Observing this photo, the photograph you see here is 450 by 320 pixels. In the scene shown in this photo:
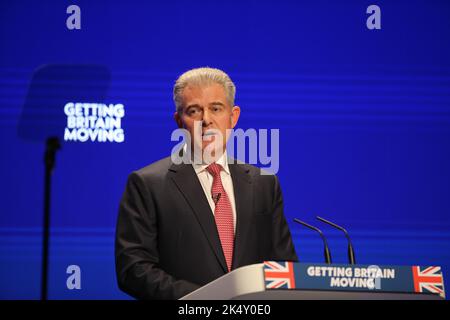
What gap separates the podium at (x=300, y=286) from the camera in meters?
2.15

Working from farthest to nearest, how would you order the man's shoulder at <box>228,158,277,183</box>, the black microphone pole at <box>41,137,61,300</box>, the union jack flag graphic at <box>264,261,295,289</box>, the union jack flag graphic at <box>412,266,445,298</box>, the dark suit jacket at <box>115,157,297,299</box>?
1. the man's shoulder at <box>228,158,277,183</box>
2. the dark suit jacket at <box>115,157,297,299</box>
3. the black microphone pole at <box>41,137,61,300</box>
4. the union jack flag graphic at <box>412,266,445,298</box>
5. the union jack flag graphic at <box>264,261,295,289</box>

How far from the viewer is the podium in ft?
7.06

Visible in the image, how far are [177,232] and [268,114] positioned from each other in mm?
1627

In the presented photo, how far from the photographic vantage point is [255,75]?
4598 millimetres

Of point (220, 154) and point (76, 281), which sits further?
point (76, 281)

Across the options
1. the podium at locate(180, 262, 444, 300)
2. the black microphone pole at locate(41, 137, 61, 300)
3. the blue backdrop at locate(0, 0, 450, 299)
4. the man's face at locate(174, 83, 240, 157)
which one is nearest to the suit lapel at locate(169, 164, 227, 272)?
the man's face at locate(174, 83, 240, 157)

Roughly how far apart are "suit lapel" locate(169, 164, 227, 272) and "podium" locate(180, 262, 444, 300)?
0.77 metres

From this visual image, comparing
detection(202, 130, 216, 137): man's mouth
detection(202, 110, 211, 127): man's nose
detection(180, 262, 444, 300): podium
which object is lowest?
detection(180, 262, 444, 300): podium

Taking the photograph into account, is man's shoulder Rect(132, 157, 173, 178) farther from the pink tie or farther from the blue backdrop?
the blue backdrop

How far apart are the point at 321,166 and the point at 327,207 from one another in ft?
0.87

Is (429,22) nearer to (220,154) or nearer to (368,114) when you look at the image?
(368,114)

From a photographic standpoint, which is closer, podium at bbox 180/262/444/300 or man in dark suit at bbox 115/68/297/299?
podium at bbox 180/262/444/300

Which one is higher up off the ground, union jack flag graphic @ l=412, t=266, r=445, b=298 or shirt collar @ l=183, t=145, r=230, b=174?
shirt collar @ l=183, t=145, r=230, b=174
